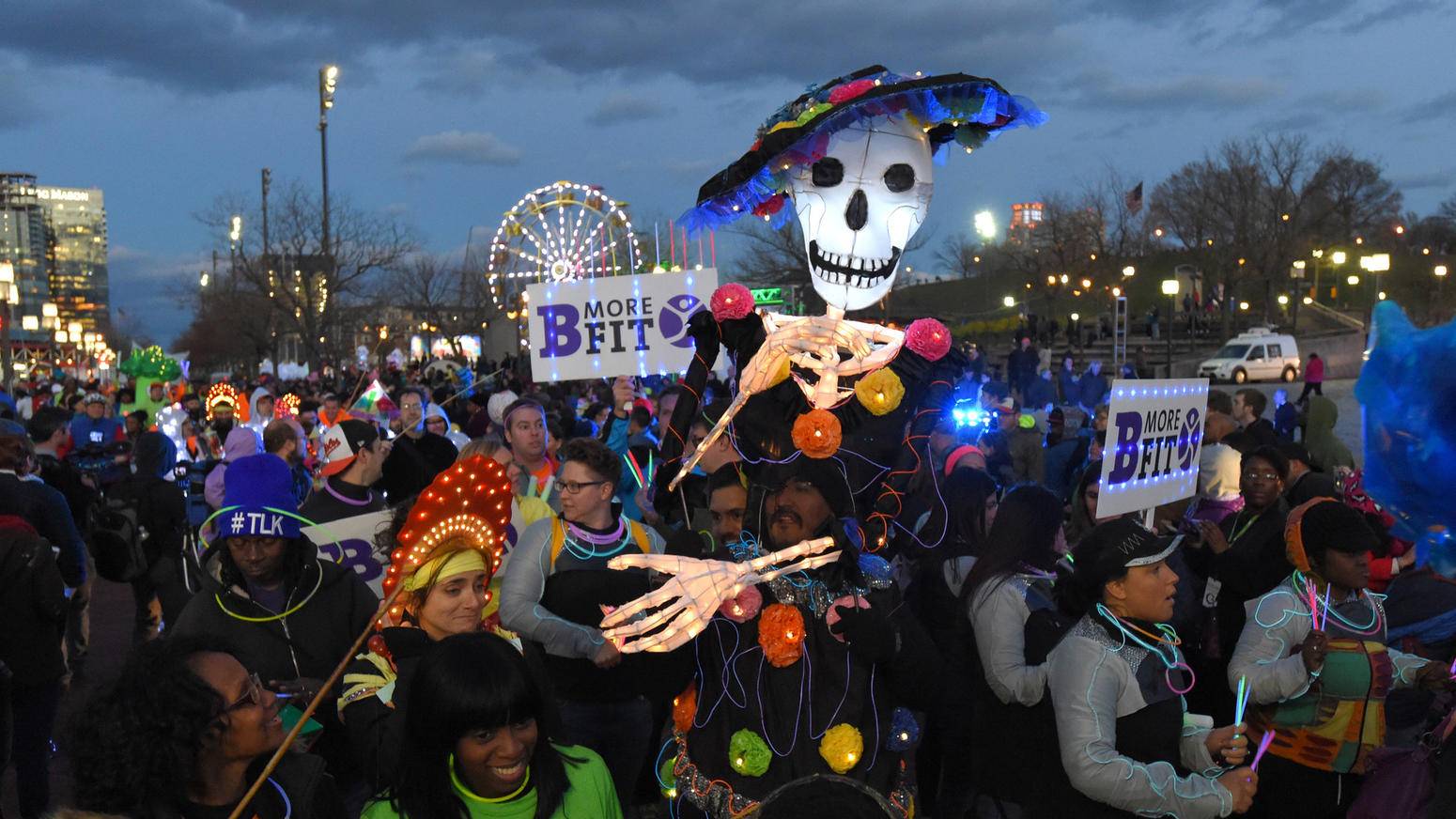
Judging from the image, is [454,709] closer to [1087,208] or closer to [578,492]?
[578,492]

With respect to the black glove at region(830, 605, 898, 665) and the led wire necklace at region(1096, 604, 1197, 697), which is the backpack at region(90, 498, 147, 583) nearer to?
the black glove at region(830, 605, 898, 665)

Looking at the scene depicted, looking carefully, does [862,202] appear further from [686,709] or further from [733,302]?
[686,709]

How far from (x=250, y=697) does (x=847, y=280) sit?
3152mm

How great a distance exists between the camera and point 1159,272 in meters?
73.6

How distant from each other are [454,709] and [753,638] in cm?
101

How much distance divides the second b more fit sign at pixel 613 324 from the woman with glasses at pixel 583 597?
12.2 feet

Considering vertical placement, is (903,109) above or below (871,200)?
above

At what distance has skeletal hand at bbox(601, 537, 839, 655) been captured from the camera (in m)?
3.35

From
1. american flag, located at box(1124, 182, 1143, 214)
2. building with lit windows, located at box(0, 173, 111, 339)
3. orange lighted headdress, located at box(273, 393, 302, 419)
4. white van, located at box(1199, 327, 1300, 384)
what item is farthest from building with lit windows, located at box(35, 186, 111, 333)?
orange lighted headdress, located at box(273, 393, 302, 419)

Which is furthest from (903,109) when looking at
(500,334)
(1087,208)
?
(1087,208)

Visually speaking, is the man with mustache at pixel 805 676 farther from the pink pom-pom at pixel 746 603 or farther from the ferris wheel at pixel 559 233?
the ferris wheel at pixel 559 233

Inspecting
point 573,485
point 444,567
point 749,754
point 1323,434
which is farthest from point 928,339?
point 1323,434

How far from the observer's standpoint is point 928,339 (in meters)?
4.74

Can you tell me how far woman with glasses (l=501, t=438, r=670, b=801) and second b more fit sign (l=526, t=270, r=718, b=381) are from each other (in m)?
3.72
